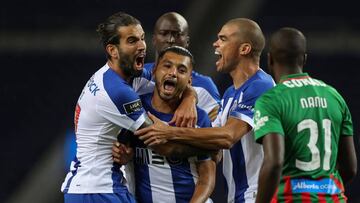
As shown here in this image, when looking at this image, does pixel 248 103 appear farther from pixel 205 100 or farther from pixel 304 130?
pixel 304 130

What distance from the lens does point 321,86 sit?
376 centimetres

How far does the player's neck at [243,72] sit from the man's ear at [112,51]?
28.4 inches

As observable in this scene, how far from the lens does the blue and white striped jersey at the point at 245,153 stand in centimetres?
454

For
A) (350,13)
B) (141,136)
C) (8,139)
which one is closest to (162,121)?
(141,136)

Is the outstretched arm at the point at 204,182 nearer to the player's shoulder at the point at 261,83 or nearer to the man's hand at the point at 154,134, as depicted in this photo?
the man's hand at the point at 154,134

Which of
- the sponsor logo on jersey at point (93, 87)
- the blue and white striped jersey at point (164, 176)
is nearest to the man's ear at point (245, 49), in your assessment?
the blue and white striped jersey at point (164, 176)

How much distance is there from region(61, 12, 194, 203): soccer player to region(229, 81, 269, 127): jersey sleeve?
0.85 ft

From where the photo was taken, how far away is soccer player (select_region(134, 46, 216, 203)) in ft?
14.6

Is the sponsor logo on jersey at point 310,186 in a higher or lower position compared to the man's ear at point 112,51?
lower

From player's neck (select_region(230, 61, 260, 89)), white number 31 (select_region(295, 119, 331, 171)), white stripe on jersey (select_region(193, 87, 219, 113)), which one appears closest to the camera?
white number 31 (select_region(295, 119, 331, 171))

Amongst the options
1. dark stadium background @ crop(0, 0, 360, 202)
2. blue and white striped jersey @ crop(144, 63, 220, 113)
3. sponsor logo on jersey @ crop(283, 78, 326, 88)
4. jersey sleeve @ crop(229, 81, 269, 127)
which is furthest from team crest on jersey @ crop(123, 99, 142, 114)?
dark stadium background @ crop(0, 0, 360, 202)

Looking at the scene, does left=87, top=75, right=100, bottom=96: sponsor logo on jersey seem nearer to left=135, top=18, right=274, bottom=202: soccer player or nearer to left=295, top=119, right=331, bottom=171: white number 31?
left=135, top=18, right=274, bottom=202: soccer player

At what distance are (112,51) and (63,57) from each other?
18.6ft

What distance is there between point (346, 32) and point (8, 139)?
415 centimetres
